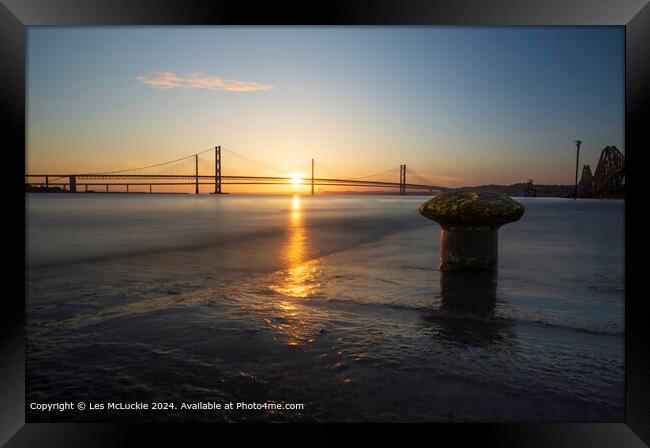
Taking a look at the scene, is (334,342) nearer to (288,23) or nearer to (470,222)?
(288,23)

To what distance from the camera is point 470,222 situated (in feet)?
19.8

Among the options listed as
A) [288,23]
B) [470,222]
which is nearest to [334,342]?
[288,23]

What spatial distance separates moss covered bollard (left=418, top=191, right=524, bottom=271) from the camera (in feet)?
19.3

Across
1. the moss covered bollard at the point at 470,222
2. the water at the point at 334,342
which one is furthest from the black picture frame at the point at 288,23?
the moss covered bollard at the point at 470,222

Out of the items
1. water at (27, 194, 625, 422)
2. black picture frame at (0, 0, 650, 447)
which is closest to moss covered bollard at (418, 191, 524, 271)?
water at (27, 194, 625, 422)

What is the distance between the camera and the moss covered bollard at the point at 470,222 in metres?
5.89

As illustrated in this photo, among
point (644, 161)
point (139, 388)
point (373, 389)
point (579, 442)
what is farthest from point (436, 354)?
point (139, 388)

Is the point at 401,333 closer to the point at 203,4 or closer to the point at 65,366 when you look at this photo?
the point at 65,366

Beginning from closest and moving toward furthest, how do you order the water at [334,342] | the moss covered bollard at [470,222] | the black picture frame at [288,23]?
the black picture frame at [288,23] → the water at [334,342] → the moss covered bollard at [470,222]

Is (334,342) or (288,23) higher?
(288,23)

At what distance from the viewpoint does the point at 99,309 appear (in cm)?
464

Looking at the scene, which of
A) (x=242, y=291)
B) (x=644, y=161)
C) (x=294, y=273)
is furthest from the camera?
(x=294, y=273)

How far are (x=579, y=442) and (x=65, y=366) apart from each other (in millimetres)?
3208

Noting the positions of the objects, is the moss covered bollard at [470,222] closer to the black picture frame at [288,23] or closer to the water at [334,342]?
the water at [334,342]
